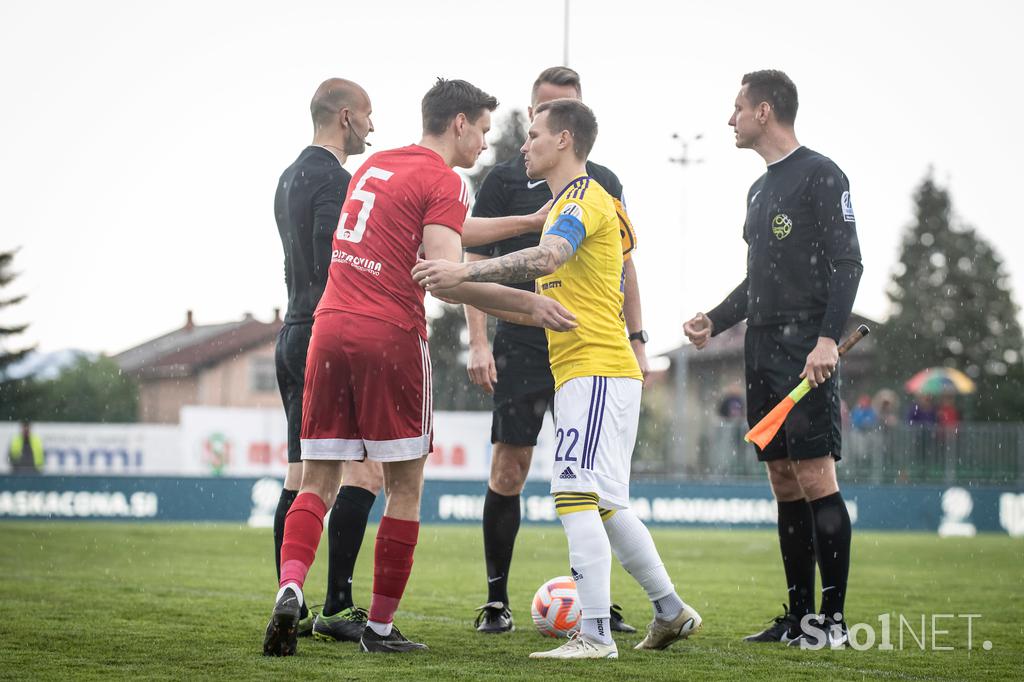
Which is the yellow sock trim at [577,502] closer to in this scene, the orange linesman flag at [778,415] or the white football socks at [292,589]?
the orange linesman flag at [778,415]

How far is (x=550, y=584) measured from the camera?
5.73 metres

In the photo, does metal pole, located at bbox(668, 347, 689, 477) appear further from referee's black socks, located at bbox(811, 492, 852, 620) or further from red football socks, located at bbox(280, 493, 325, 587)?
red football socks, located at bbox(280, 493, 325, 587)

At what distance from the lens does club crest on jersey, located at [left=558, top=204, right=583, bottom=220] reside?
190 inches

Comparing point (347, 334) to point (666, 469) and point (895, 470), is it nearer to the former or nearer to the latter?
point (895, 470)

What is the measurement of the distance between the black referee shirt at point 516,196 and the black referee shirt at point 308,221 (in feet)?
3.18

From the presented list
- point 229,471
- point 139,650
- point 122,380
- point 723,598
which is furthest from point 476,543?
point 122,380

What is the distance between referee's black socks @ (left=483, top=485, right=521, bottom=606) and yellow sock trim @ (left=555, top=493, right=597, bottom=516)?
1302 mm

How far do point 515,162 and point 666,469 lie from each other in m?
26.1

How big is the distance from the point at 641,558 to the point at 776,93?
2.37 meters

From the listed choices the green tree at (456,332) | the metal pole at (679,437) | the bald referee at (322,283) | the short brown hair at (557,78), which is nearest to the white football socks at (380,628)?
the bald referee at (322,283)

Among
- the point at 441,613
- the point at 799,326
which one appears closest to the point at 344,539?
the point at 441,613

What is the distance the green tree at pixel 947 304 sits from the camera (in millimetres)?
61906

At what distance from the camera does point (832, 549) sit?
17.3ft

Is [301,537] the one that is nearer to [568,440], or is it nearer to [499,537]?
[568,440]
